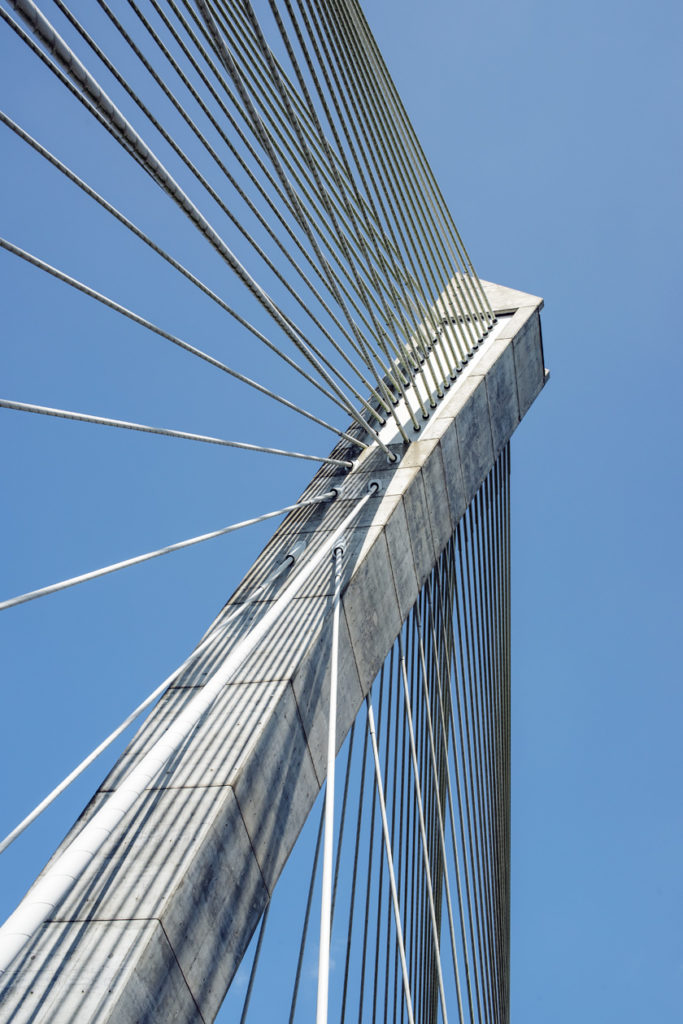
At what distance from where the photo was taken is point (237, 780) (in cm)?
516

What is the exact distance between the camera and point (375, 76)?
8.23 metres

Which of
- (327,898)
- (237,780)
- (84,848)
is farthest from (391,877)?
(84,848)

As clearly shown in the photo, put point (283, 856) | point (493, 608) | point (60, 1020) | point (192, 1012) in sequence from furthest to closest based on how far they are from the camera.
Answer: point (493, 608) < point (283, 856) < point (192, 1012) < point (60, 1020)

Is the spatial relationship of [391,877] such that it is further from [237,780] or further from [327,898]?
[327,898]

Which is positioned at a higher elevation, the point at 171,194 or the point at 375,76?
the point at 375,76

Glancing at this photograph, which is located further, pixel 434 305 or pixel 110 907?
pixel 434 305

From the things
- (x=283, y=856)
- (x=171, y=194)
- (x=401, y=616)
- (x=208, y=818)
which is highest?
(x=401, y=616)

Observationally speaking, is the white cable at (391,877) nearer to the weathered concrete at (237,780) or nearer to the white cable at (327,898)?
the weathered concrete at (237,780)

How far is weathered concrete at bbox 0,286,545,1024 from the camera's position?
4250mm

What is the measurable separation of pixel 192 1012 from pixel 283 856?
1.21 m

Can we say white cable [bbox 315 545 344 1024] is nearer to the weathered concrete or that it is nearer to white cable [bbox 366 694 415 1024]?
the weathered concrete

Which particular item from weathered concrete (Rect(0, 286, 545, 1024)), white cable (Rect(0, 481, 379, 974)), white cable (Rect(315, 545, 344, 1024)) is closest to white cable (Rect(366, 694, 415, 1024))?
weathered concrete (Rect(0, 286, 545, 1024))

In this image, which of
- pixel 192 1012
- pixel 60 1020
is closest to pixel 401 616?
pixel 192 1012

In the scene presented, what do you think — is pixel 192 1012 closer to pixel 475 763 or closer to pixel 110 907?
pixel 110 907
